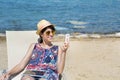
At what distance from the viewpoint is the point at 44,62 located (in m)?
4.43

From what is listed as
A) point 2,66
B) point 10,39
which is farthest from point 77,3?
point 10,39

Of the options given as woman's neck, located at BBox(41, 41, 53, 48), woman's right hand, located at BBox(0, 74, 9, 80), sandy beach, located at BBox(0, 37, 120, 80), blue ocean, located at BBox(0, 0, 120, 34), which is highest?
woman's neck, located at BBox(41, 41, 53, 48)

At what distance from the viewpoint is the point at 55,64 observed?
4414mm

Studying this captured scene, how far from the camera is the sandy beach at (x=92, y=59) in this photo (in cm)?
636

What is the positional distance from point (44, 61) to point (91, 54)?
10.7 feet

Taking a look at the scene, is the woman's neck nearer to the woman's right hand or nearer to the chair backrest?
the chair backrest

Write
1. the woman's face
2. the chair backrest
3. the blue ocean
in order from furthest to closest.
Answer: the blue ocean
the chair backrest
the woman's face

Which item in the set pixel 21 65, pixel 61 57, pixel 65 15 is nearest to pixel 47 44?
pixel 61 57

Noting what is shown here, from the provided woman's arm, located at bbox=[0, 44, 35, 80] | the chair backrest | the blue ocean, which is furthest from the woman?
the blue ocean

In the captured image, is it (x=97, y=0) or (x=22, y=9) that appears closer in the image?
(x=22, y=9)

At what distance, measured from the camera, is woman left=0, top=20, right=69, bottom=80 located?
14.2 feet

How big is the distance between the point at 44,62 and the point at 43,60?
28mm

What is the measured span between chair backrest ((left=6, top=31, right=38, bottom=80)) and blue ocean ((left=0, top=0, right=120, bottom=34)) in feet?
18.3

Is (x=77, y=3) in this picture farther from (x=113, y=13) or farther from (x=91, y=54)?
(x=91, y=54)
